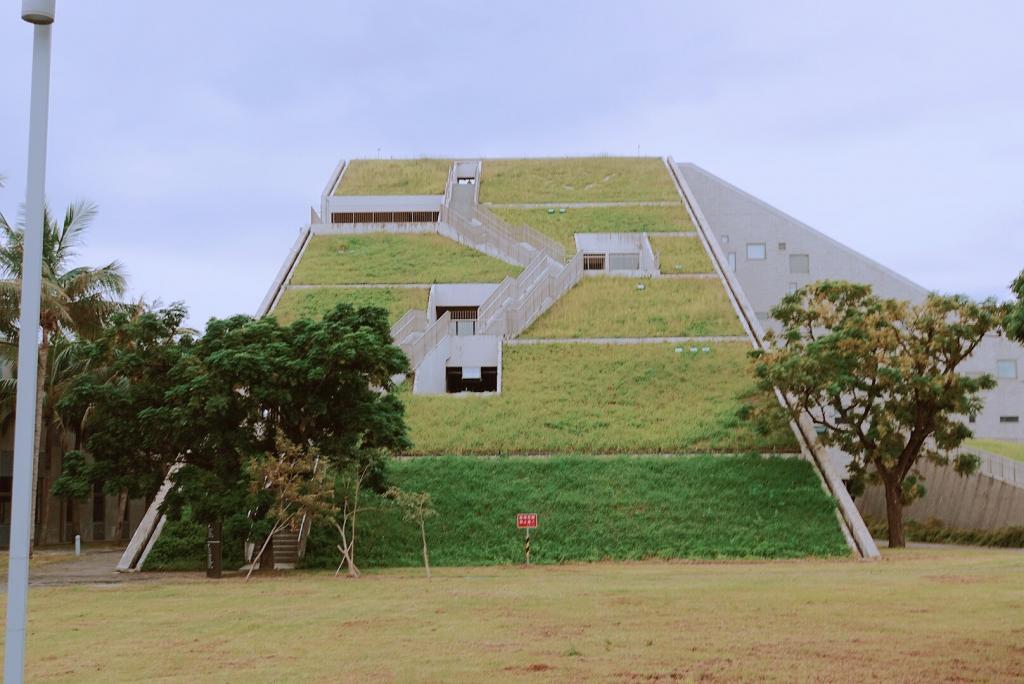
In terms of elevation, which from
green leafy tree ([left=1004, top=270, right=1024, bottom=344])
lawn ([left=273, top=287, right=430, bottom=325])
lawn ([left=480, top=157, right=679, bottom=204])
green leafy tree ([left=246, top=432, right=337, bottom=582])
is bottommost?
Answer: green leafy tree ([left=246, top=432, right=337, bottom=582])

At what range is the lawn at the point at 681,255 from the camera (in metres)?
52.4

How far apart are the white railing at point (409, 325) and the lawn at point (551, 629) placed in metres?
20.9

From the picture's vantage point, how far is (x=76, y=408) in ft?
90.7

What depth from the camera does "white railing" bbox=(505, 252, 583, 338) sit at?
45.4 meters

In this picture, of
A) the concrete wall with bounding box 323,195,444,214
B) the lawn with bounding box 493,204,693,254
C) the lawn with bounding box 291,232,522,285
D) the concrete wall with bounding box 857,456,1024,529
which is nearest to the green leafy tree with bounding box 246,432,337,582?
the concrete wall with bounding box 857,456,1024,529

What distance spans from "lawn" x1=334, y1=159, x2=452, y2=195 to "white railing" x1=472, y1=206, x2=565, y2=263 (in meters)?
7.22

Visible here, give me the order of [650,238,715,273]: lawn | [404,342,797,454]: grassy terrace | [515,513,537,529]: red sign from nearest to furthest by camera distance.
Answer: [515,513,537,529]: red sign, [404,342,797,454]: grassy terrace, [650,238,715,273]: lawn

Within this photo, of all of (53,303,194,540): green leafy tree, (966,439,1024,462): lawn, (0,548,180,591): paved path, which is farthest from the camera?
(966,439,1024,462): lawn

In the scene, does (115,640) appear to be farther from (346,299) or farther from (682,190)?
(682,190)

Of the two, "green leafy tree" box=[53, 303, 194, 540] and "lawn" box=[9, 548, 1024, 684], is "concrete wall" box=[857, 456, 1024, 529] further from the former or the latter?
"green leafy tree" box=[53, 303, 194, 540]

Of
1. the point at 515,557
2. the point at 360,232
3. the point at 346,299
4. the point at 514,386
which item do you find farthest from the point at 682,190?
the point at 515,557

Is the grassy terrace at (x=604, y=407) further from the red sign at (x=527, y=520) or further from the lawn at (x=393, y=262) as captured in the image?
the lawn at (x=393, y=262)

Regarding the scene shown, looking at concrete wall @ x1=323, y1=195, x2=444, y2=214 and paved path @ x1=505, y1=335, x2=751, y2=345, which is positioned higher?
concrete wall @ x1=323, y1=195, x2=444, y2=214

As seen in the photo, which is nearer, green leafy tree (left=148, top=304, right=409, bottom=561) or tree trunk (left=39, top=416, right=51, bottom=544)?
green leafy tree (left=148, top=304, right=409, bottom=561)
